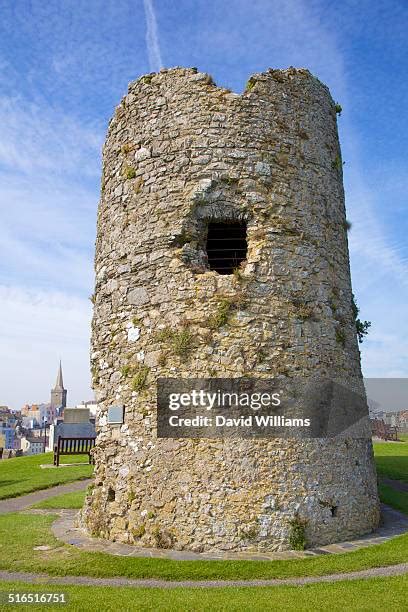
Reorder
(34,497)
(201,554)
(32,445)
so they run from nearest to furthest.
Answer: (201,554) → (34,497) → (32,445)

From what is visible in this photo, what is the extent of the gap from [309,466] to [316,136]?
570cm

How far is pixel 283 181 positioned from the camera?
29.3 ft

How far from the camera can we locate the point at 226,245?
931cm

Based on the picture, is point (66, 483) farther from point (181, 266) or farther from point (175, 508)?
point (181, 266)

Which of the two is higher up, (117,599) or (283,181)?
(283,181)

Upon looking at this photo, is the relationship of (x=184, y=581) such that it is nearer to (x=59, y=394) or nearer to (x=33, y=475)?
(x=33, y=475)

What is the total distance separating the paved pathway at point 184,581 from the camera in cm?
609

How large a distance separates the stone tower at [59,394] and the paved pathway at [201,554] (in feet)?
530

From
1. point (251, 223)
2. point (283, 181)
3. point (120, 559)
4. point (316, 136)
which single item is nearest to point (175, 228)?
point (251, 223)

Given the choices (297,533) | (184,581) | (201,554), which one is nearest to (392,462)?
(297,533)

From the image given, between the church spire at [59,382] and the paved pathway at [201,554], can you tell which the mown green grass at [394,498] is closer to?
the paved pathway at [201,554]

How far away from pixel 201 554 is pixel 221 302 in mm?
3595

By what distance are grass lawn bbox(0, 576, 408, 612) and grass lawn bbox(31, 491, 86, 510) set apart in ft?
16.9

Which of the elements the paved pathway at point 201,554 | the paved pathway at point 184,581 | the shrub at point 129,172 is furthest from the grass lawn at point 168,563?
the shrub at point 129,172
